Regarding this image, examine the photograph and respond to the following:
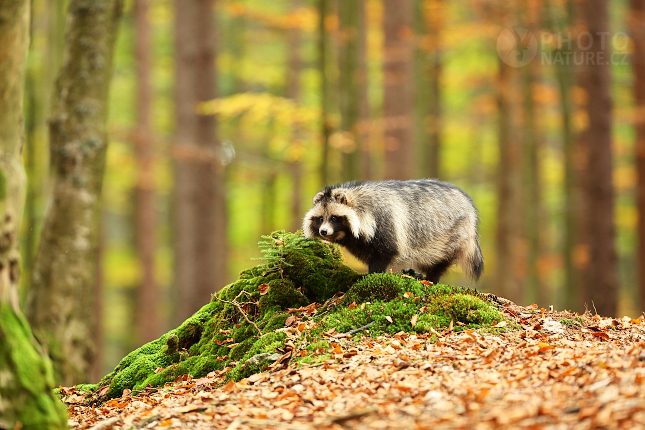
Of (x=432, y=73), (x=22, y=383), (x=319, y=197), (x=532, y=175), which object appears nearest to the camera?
(x=22, y=383)

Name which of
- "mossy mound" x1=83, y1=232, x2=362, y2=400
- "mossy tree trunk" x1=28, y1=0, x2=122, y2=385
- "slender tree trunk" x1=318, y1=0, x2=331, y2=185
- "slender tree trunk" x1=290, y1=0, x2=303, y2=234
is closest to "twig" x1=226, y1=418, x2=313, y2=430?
"mossy mound" x1=83, y1=232, x2=362, y2=400

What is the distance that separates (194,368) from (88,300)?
3.20 metres

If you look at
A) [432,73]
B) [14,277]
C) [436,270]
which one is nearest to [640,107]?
[432,73]

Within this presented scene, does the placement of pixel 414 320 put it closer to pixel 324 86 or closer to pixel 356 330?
pixel 356 330

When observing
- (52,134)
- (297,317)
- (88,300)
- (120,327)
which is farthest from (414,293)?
(120,327)

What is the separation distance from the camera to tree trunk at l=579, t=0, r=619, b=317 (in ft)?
43.5

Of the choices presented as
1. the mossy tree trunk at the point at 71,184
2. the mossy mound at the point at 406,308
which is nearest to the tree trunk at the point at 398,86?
the mossy tree trunk at the point at 71,184

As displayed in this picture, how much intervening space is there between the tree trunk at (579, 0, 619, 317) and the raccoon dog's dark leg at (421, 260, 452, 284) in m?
7.03

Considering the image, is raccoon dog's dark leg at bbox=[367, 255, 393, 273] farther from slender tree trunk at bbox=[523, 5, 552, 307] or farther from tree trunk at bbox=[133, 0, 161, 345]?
tree trunk at bbox=[133, 0, 161, 345]

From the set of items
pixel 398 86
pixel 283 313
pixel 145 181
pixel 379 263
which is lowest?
pixel 283 313

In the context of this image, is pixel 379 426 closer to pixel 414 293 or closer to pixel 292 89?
pixel 414 293

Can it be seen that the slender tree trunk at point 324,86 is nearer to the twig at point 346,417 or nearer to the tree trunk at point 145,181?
the tree trunk at point 145,181

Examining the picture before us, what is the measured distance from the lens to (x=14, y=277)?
4566mm

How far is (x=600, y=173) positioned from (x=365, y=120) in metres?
7.08
